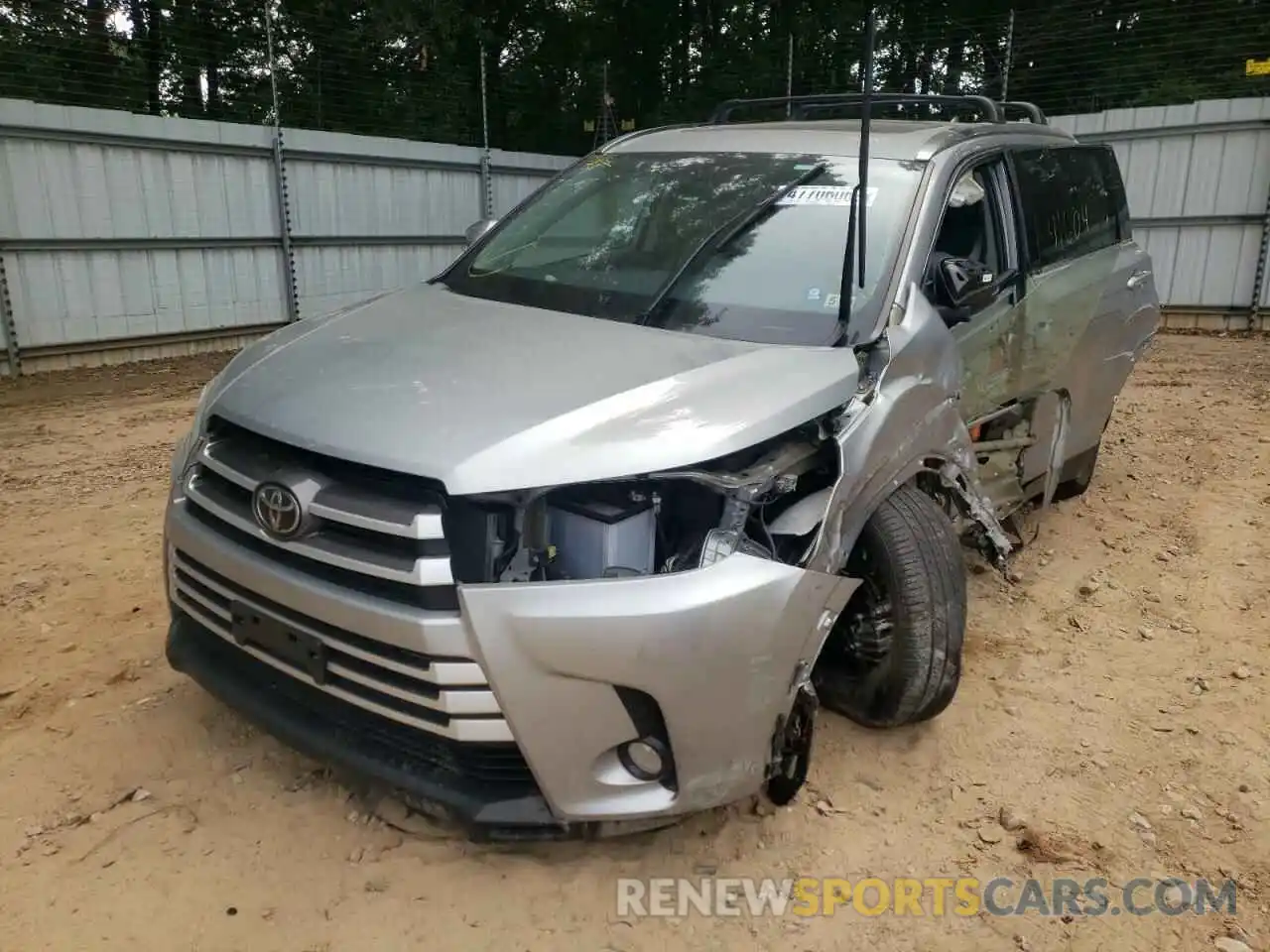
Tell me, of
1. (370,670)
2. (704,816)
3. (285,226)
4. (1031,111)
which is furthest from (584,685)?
(285,226)

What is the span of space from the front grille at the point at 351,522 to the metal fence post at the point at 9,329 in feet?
22.6

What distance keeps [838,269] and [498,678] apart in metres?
1.65

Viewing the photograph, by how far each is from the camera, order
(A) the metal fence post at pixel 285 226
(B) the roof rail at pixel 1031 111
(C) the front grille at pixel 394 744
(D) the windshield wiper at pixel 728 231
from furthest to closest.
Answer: (A) the metal fence post at pixel 285 226 < (B) the roof rail at pixel 1031 111 < (D) the windshield wiper at pixel 728 231 < (C) the front grille at pixel 394 744

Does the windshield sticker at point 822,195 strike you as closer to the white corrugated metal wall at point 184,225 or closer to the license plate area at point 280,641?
the license plate area at point 280,641

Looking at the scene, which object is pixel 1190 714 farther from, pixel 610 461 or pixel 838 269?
pixel 610 461

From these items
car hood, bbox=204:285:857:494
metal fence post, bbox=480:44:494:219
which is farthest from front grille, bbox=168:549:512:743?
metal fence post, bbox=480:44:494:219

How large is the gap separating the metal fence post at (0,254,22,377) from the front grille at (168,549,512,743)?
6828 millimetres

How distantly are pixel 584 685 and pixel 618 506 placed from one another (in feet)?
1.30

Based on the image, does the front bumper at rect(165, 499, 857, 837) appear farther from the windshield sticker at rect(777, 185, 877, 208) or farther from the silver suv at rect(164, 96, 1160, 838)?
the windshield sticker at rect(777, 185, 877, 208)

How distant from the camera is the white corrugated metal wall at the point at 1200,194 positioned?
10.5 meters

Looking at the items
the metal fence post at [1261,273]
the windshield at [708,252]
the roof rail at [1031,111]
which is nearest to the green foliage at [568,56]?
the metal fence post at [1261,273]

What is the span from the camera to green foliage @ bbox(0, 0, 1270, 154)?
384 inches

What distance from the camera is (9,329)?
7.94 metres

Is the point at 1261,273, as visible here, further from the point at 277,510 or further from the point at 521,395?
the point at 277,510
